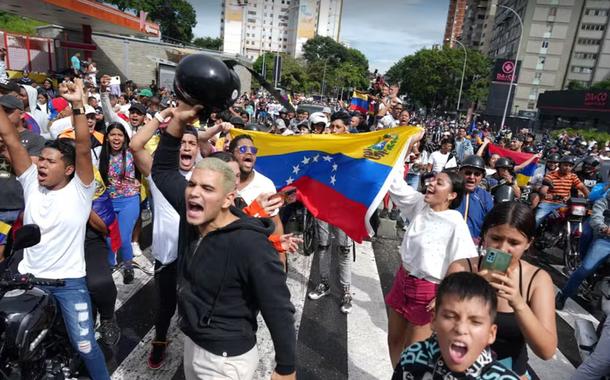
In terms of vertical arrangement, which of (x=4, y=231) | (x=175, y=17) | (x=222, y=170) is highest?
(x=175, y=17)

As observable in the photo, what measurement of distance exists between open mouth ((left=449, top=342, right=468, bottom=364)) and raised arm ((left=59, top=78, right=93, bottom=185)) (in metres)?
2.73

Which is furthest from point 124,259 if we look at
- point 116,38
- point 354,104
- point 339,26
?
point 339,26

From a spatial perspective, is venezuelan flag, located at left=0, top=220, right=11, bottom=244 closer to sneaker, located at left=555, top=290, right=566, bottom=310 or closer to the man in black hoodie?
the man in black hoodie

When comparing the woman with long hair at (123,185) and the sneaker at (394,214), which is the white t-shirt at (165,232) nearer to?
the woman with long hair at (123,185)

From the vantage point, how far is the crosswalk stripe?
13.0 ft

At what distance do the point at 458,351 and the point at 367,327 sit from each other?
3.28m

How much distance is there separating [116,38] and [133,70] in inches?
120

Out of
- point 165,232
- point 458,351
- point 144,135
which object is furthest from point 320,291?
point 458,351

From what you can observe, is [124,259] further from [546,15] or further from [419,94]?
[546,15]

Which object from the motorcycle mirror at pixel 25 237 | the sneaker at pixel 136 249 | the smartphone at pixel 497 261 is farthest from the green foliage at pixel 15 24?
the smartphone at pixel 497 261

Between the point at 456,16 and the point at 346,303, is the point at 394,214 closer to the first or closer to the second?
the point at 346,303

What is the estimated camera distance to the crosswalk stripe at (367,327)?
13.0 feet

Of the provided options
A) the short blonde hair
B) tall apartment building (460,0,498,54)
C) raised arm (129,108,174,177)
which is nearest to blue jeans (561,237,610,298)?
the short blonde hair

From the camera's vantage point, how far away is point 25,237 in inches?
81.0
